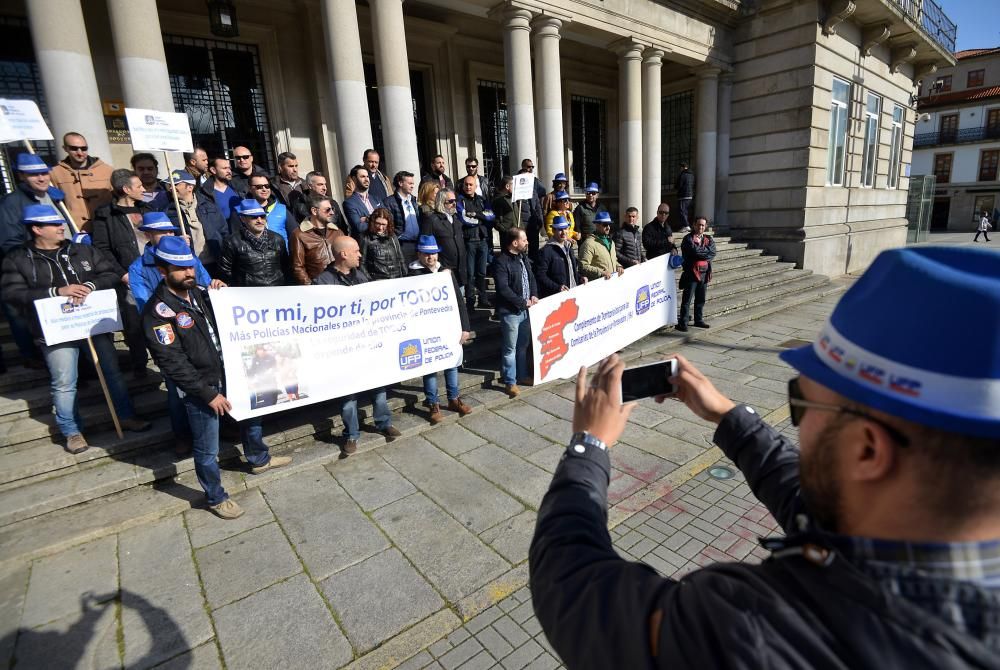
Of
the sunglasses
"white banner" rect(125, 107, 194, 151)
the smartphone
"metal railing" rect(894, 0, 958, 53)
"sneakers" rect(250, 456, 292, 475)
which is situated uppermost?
"metal railing" rect(894, 0, 958, 53)

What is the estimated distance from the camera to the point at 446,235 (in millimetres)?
6836

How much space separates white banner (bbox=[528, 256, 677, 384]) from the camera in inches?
239

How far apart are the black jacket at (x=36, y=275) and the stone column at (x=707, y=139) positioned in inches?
577

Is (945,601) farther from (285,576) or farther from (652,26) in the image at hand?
(652,26)

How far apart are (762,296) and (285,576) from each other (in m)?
10.9

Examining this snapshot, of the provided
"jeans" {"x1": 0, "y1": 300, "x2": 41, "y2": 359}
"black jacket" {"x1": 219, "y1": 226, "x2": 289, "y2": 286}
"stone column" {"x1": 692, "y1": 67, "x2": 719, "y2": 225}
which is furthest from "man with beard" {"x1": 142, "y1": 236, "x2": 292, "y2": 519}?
"stone column" {"x1": 692, "y1": 67, "x2": 719, "y2": 225}

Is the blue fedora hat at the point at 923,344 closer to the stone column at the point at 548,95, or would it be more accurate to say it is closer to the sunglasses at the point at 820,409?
the sunglasses at the point at 820,409

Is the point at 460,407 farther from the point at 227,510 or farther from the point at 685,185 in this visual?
the point at 685,185

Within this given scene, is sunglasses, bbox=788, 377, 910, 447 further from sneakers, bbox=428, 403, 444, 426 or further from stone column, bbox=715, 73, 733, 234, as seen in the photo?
stone column, bbox=715, 73, 733, 234

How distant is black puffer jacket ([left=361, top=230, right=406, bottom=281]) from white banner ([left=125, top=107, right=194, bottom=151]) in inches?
80.6

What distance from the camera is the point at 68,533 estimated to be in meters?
3.74

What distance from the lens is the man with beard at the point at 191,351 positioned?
3781mm

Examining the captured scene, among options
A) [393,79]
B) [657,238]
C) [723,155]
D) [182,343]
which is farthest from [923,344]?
[723,155]

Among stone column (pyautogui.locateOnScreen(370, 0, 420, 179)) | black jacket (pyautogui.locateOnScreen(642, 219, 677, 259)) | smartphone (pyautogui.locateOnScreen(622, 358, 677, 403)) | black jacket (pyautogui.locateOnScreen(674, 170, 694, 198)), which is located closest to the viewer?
smartphone (pyautogui.locateOnScreen(622, 358, 677, 403))
